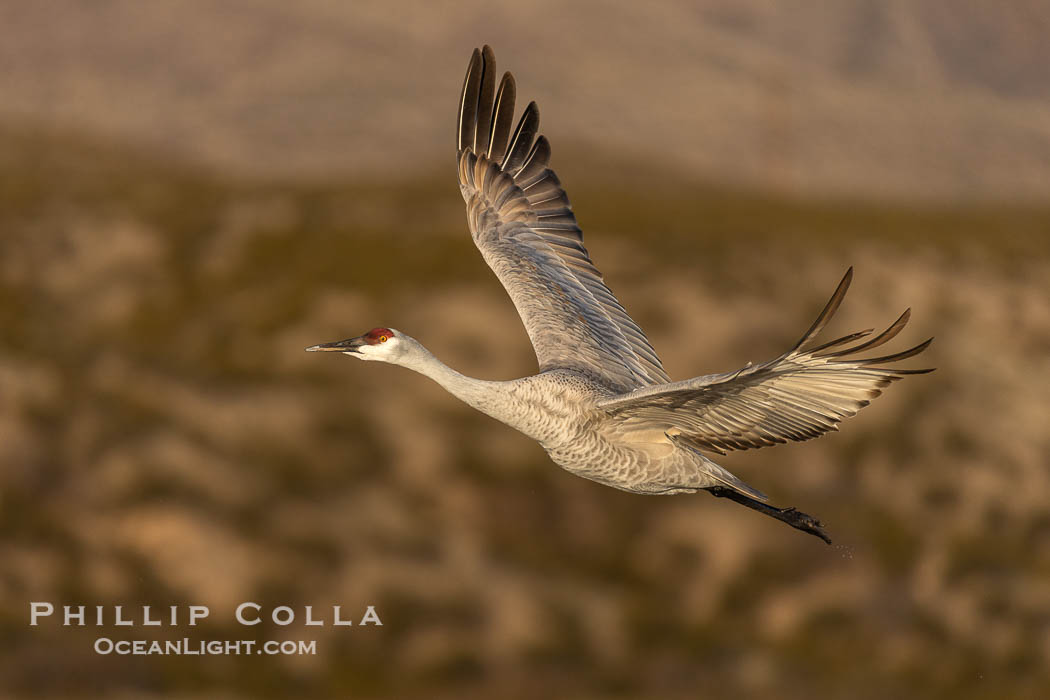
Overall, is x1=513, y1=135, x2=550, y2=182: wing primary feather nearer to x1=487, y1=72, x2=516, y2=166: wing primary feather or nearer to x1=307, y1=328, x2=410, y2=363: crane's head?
x1=487, y1=72, x2=516, y2=166: wing primary feather

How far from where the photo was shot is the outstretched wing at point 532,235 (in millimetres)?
13094

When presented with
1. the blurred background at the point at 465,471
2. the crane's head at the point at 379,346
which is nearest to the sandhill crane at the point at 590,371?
the crane's head at the point at 379,346

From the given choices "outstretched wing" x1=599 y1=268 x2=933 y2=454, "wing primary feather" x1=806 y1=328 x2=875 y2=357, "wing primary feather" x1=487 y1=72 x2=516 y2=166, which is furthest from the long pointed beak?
"wing primary feather" x1=806 y1=328 x2=875 y2=357

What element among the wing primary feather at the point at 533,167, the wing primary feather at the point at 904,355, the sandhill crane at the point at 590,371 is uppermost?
the wing primary feather at the point at 533,167

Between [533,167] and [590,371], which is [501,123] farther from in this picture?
[590,371]

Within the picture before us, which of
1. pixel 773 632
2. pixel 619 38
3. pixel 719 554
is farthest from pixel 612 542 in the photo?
pixel 619 38

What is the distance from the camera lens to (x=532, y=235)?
14.5m

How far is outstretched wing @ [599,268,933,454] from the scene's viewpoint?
29.9 feet

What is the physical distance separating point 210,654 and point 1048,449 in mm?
54409

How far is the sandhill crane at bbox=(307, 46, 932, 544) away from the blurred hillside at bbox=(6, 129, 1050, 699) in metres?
48.4

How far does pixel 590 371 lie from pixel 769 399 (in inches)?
102

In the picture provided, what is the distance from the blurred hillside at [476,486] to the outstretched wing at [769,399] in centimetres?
5234

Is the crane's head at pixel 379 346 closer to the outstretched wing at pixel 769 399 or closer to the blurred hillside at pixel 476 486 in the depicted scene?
the outstretched wing at pixel 769 399

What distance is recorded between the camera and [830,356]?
930 centimetres
